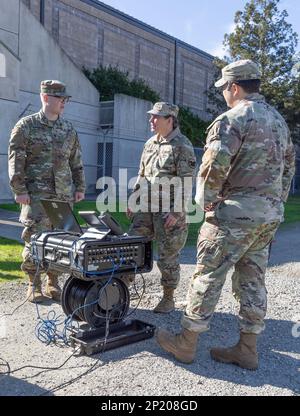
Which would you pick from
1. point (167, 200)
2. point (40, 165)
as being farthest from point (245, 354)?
point (40, 165)

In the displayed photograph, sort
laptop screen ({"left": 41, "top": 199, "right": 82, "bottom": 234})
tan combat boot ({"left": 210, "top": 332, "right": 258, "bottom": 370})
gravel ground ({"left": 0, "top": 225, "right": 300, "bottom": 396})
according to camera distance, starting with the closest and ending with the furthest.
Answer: gravel ground ({"left": 0, "top": 225, "right": 300, "bottom": 396}) → tan combat boot ({"left": 210, "top": 332, "right": 258, "bottom": 370}) → laptop screen ({"left": 41, "top": 199, "right": 82, "bottom": 234})

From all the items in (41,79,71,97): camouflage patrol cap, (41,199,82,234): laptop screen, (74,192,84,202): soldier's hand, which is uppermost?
(41,79,71,97): camouflage patrol cap

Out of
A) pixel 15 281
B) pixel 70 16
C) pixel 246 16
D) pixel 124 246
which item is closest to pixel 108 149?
pixel 70 16

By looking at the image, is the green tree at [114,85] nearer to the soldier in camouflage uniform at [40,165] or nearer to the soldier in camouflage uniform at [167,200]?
the soldier in camouflage uniform at [40,165]

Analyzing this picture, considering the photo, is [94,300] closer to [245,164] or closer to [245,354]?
[245,354]

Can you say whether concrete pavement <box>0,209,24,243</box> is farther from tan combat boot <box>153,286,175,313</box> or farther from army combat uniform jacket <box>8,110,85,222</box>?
tan combat boot <box>153,286,175,313</box>

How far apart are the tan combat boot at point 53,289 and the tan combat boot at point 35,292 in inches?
3.9

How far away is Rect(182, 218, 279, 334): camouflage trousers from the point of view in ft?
11.6

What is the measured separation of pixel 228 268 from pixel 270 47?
1227 inches

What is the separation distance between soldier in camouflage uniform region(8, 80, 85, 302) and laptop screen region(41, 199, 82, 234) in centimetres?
74

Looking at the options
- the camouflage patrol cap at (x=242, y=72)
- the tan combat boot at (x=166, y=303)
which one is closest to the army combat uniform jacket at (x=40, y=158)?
the tan combat boot at (x=166, y=303)

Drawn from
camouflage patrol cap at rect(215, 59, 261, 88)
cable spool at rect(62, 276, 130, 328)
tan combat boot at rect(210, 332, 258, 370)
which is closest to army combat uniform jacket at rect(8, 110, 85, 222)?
cable spool at rect(62, 276, 130, 328)

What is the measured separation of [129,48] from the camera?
117 feet

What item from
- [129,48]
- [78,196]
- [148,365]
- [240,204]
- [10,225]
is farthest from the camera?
[129,48]
